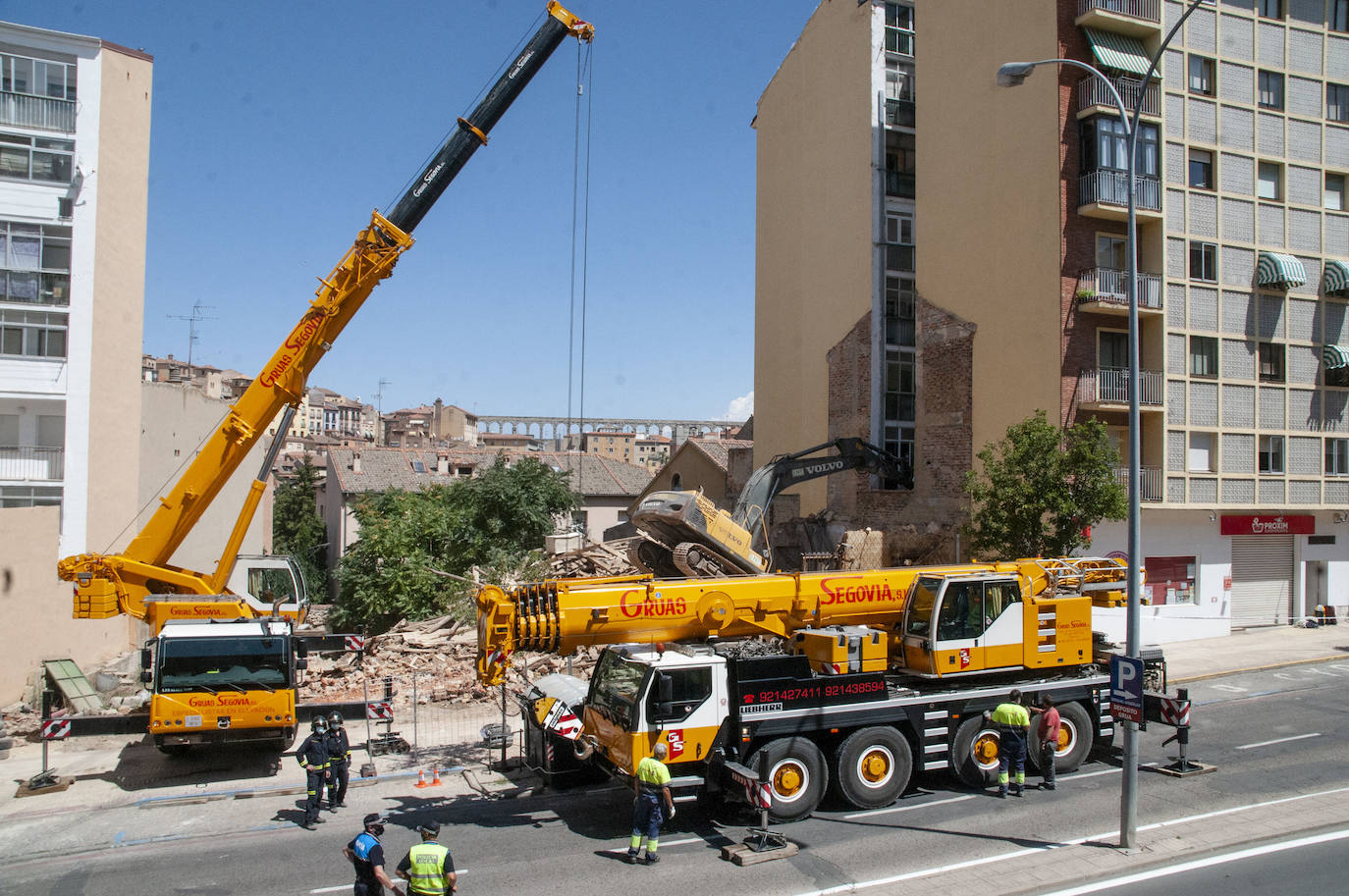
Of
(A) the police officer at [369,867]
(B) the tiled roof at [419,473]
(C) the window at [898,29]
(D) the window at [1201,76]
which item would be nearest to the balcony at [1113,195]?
(D) the window at [1201,76]

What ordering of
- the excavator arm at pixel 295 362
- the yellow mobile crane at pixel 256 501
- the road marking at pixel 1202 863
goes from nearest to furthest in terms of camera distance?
the road marking at pixel 1202 863 → the yellow mobile crane at pixel 256 501 → the excavator arm at pixel 295 362

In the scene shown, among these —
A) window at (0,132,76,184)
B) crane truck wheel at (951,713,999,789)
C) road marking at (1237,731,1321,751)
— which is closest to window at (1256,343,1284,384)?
road marking at (1237,731,1321,751)

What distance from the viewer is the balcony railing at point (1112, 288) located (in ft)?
80.7

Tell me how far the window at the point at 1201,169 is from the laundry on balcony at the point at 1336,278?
16.5ft

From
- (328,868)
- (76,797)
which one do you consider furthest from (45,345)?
(328,868)

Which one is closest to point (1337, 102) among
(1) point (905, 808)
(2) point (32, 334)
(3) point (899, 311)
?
(3) point (899, 311)

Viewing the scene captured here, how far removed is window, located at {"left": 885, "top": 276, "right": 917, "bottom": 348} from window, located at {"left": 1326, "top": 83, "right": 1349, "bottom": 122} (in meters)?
13.1

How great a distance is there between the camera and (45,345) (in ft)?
84.7

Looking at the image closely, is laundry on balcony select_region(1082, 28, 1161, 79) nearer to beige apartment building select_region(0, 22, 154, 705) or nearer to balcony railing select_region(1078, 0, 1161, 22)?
balcony railing select_region(1078, 0, 1161, 22)

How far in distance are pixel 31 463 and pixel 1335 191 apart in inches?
1536

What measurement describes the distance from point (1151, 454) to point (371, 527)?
970 inches

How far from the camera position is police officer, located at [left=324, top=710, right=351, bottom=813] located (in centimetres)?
1229

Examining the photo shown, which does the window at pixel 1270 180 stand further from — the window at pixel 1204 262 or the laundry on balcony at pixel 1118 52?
the laundry on balcony at pixel 1118 52

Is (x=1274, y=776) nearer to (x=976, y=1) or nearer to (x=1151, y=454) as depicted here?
(x=1151, y=454)
